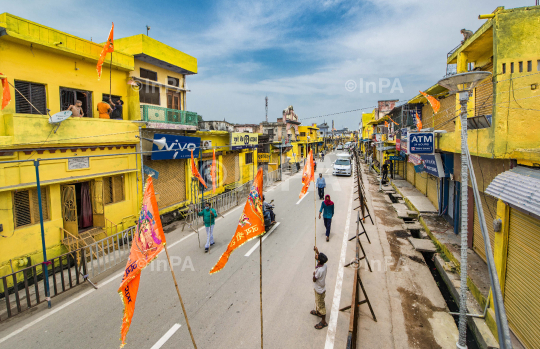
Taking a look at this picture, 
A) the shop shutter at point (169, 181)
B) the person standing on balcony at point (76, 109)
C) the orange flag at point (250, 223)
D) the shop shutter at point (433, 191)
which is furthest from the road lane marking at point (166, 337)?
the shop shutter at point (433, 191)

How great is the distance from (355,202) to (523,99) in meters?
11.3

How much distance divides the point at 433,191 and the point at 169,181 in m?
14.4

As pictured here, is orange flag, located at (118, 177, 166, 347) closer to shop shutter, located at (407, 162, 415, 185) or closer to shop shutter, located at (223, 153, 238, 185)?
shop shutter, located at (223, 153, 238, 185)

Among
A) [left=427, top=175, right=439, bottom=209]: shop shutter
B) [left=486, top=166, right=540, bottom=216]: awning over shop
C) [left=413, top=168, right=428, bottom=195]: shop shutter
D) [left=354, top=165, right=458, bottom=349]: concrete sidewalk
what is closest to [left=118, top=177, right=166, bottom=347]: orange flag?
[left=354, top=165, right=458, bottom=349]: concrete sidewalk

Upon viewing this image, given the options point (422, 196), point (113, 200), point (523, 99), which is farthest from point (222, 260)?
point (422, 196)

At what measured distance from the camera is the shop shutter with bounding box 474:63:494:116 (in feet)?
24.7

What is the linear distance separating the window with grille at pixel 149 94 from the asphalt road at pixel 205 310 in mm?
8109

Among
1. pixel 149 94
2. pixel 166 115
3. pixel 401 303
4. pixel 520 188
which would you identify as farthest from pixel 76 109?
pixel 520 188

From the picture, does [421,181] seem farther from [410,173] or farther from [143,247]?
[143,247]

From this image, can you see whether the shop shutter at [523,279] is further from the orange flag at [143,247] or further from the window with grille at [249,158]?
the window with grille at [249,158]

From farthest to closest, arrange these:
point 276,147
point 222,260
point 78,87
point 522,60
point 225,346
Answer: point 276,147, point 78,87, point 522,60, point 225,346, point 222,260

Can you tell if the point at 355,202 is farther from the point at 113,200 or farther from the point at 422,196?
the point at 113,200

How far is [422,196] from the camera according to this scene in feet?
55.3

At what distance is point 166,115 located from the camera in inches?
533
